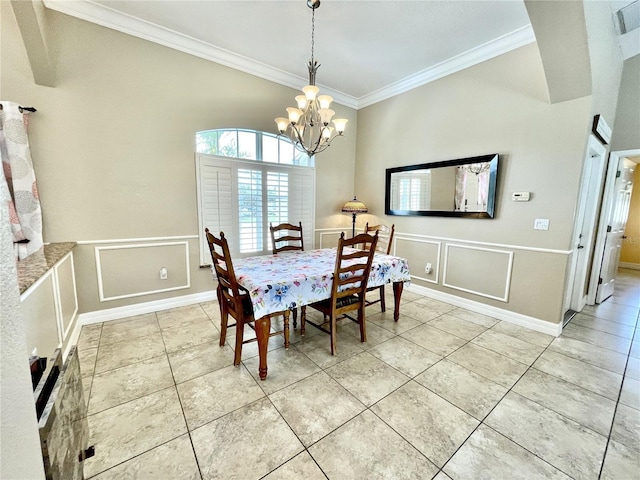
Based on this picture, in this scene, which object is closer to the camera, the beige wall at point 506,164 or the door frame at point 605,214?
the beige wall at point 506,164

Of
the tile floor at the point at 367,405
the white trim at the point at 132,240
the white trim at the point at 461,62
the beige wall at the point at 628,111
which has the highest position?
the white trim at the point at 461,62

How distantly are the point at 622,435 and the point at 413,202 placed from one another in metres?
2.92

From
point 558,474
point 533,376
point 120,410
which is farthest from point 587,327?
point 120,410

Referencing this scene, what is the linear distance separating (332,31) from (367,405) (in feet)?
11.3

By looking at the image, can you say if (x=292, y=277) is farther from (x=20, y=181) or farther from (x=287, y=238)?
(x=20, y=181)


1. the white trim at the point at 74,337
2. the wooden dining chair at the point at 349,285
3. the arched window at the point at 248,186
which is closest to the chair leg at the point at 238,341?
the wooden dining chair at the point at 349,285

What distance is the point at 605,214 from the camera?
3.37 m

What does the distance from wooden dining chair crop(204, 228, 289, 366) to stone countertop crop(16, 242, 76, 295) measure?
1.01 meters

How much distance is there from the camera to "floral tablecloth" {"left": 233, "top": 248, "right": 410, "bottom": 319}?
6.28 ft

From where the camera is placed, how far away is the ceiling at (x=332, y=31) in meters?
2.48

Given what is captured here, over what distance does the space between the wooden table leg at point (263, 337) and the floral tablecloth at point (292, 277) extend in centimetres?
8

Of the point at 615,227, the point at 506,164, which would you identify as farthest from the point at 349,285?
the point at 615,227

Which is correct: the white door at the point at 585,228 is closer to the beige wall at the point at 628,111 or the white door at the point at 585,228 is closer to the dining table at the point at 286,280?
the beige wall at the point at 628,111

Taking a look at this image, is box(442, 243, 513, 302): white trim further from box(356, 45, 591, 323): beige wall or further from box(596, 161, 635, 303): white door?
box(596, 161, 635, 303): white door
